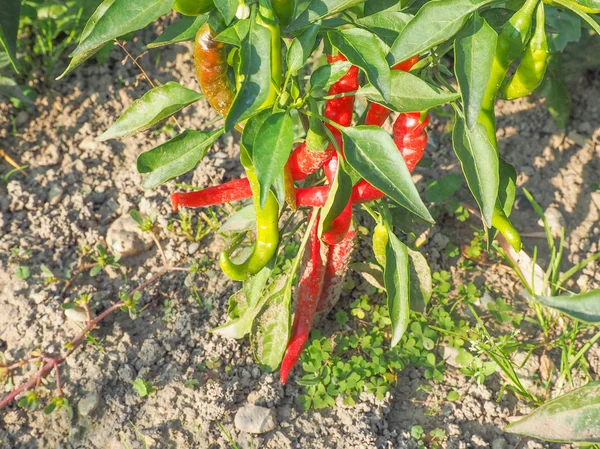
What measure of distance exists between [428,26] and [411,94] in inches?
6.3

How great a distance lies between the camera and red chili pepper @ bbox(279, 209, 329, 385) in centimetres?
202

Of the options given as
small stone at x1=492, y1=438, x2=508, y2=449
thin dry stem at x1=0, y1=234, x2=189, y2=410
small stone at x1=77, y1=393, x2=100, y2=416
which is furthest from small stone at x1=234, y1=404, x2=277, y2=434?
small stone at x1=492, y1=438, x2=508, y2=449

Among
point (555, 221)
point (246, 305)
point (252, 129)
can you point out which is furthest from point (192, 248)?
point (555, 221)

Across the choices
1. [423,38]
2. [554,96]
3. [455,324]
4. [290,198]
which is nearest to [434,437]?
[455,324]

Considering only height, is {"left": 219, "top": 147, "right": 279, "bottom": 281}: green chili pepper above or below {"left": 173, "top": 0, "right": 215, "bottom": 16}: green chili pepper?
below

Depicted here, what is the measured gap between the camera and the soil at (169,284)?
6.89 ft

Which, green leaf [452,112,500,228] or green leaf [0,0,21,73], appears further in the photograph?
green leaf [0,0,21,73]

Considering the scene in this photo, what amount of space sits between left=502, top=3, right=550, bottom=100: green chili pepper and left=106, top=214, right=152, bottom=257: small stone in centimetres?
143

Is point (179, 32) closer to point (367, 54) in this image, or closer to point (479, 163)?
point (367, 54)

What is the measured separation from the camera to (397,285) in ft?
5.99

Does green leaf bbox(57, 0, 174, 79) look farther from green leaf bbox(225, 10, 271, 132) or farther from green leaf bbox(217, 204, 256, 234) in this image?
green leaf bbox(217, 204, 256, 234)

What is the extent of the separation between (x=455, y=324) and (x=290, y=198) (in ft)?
2.94

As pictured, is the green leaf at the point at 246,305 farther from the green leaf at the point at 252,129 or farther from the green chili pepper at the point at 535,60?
the green chili pepper at the point at 535,60

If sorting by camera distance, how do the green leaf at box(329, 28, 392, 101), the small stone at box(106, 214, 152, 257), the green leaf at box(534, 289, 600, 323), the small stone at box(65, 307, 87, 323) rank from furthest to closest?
the small stone at box(106, 214, 152, 257) → the small stone at box(65, 307, 87, 323) → the green leaf at box(329, 28, 392, 101) → the green leaf at box(534, 289, 600, 323)
